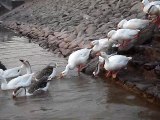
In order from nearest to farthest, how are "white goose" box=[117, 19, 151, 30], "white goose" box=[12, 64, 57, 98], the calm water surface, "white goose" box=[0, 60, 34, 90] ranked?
the calm water surface → "white goose" box=[12, 64, 57, 98] → "white goose" box=[0, 60, 34, 90] → "white goose" box=[117, 19, 151, 30]

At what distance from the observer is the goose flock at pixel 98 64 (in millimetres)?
11509

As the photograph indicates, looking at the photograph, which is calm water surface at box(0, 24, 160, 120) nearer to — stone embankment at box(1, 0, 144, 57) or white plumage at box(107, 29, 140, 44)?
white plumage at box(107, 29, 140, 44)

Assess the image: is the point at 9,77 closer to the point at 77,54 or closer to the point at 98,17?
the point at 77,54

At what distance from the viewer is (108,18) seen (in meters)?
18.9

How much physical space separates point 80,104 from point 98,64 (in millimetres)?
3001

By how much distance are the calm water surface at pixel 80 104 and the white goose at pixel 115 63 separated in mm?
369

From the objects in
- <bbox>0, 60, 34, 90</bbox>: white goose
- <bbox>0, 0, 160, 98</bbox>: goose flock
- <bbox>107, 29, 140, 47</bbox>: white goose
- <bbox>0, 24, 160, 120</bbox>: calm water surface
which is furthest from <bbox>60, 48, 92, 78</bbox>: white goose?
<bbox>0, 60, 34, 90</bbox>: white goose

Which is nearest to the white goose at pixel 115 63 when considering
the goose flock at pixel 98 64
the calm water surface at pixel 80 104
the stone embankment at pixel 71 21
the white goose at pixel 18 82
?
the goose flock at pixel 98 64

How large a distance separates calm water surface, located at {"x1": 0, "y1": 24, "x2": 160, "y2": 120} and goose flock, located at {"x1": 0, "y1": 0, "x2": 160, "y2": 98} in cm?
28

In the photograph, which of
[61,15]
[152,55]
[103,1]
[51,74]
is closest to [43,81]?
[51,74]

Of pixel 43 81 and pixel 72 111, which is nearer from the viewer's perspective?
pixel 72 111

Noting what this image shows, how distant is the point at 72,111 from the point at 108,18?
993 centimetres

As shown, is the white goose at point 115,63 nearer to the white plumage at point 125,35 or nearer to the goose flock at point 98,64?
the goose flock at point 98,64

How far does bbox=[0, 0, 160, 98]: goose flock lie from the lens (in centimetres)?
1151
